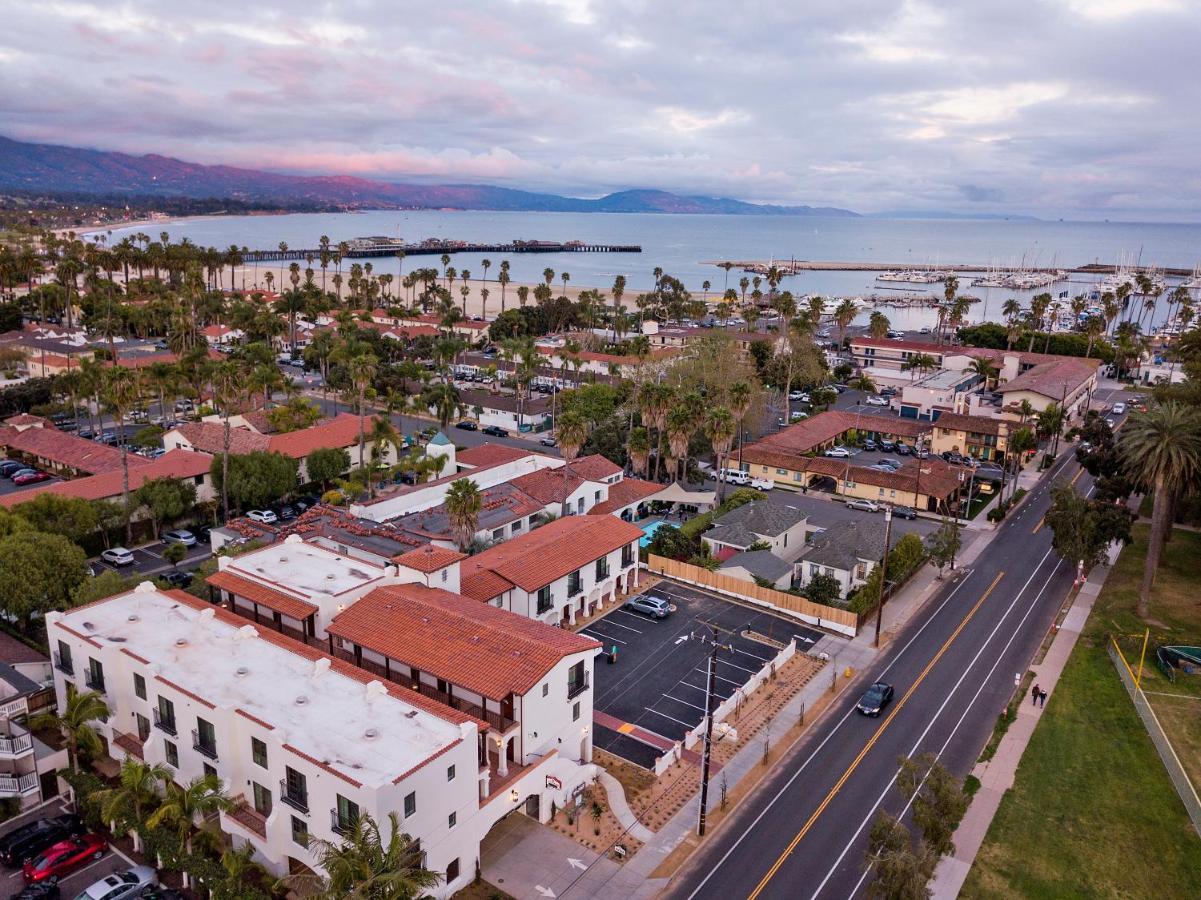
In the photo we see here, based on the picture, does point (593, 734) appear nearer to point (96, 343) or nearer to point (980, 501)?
point (980, 501)

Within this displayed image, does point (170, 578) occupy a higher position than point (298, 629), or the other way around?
point (298, 629)

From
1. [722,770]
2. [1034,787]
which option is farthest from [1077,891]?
[722,770]

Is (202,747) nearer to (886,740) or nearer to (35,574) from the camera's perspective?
(35,574)

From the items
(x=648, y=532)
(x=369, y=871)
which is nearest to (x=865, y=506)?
(x=648, y=532)

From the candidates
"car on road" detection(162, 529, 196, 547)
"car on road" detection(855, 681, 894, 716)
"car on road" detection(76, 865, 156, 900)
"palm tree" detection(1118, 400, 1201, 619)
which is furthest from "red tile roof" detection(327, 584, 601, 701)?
"palm tree" detection(1118, 400, 1201, 619)

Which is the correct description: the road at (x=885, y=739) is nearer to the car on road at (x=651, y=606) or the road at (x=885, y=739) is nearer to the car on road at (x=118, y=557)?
the car on road at (x=651, y=606)

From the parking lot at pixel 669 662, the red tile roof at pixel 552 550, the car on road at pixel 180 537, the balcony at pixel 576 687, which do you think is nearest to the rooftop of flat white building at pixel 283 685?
the balcony at pixel 576 687
